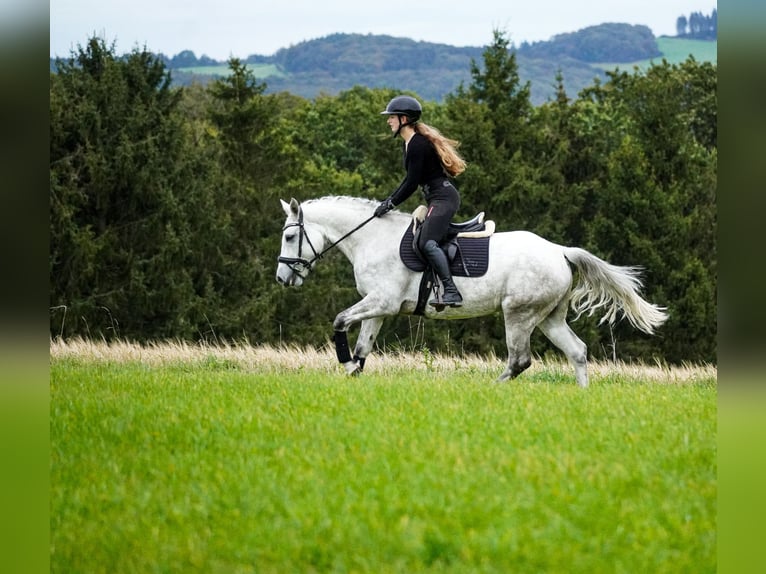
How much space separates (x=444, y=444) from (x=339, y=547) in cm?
214

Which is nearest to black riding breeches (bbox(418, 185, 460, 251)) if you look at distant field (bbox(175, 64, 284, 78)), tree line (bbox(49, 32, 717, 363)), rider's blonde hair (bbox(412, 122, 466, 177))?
rider's blonde hair (bbox(412, 122, 466, 177))

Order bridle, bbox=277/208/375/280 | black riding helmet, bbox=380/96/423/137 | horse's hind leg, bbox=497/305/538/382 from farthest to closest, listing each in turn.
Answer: bridle, bbox=277/208/375/280
horse's hind leg, bbox=497/305/538/382
black riding helmet, bbox=380/96/423/137

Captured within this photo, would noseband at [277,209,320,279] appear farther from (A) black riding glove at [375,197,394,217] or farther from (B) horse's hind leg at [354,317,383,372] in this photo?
(B) horse's hind leg at [354,317,383,372]

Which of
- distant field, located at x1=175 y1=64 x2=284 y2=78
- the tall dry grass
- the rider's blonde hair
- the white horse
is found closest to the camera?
the rider's blonde hair

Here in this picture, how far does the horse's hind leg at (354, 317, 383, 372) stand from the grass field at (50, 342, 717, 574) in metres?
1.51

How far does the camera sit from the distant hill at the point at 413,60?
405ft

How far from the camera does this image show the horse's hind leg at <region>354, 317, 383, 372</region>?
12078mm

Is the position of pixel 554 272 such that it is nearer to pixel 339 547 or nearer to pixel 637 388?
pixel 637 388

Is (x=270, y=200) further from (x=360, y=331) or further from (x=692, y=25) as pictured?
(x=692, y=25)

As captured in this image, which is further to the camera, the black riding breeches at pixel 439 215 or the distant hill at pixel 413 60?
the distant hill at pixel 413 60

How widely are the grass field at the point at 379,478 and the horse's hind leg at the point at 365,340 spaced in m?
1.51

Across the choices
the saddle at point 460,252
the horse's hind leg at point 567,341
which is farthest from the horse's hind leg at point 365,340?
the horse's hind leg at point 567,341

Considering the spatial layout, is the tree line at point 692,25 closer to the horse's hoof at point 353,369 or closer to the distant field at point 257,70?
the distant field at point 257,70

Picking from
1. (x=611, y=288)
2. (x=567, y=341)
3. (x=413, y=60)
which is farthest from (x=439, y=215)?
(x=413, y=60)
